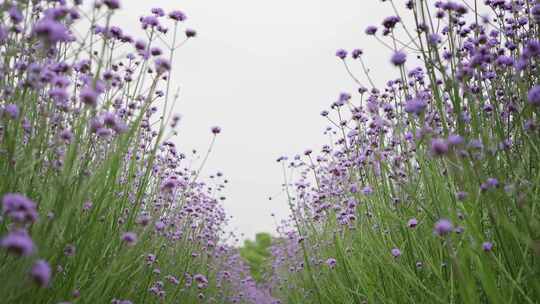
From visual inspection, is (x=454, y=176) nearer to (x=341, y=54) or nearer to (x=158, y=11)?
(x=341, y=54)

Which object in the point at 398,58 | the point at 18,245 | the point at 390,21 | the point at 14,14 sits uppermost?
the point at 390,21

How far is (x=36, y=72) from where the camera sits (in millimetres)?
1594

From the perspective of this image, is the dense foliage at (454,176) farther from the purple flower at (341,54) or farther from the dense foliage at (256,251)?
the dense foliage at (256,251)

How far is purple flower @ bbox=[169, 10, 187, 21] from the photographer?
267 cm

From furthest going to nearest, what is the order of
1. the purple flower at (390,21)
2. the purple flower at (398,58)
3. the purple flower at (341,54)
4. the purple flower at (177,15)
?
the purple flower at (341,54)
the purple flower at (177,15)
the purple flower at (390,21)
the purple flower at (398,58)

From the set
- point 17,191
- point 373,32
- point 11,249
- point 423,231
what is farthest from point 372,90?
point 11,249

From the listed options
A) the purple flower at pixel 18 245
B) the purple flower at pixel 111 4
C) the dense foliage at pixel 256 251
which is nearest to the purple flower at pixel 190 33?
the purple flower at pixel 111 4

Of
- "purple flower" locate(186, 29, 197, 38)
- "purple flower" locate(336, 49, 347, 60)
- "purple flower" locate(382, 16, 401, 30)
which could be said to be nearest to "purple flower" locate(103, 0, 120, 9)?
"purple flower" locate(186, 29, 197, 38)

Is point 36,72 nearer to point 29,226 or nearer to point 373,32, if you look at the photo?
point 29,226

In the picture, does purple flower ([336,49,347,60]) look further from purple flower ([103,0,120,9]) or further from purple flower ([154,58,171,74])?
purple flower ([103,0,120,9])

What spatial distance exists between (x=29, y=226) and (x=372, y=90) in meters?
2.52

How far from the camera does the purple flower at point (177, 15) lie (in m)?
2.67

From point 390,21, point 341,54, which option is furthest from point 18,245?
point 341,54

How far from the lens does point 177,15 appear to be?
2680mm
